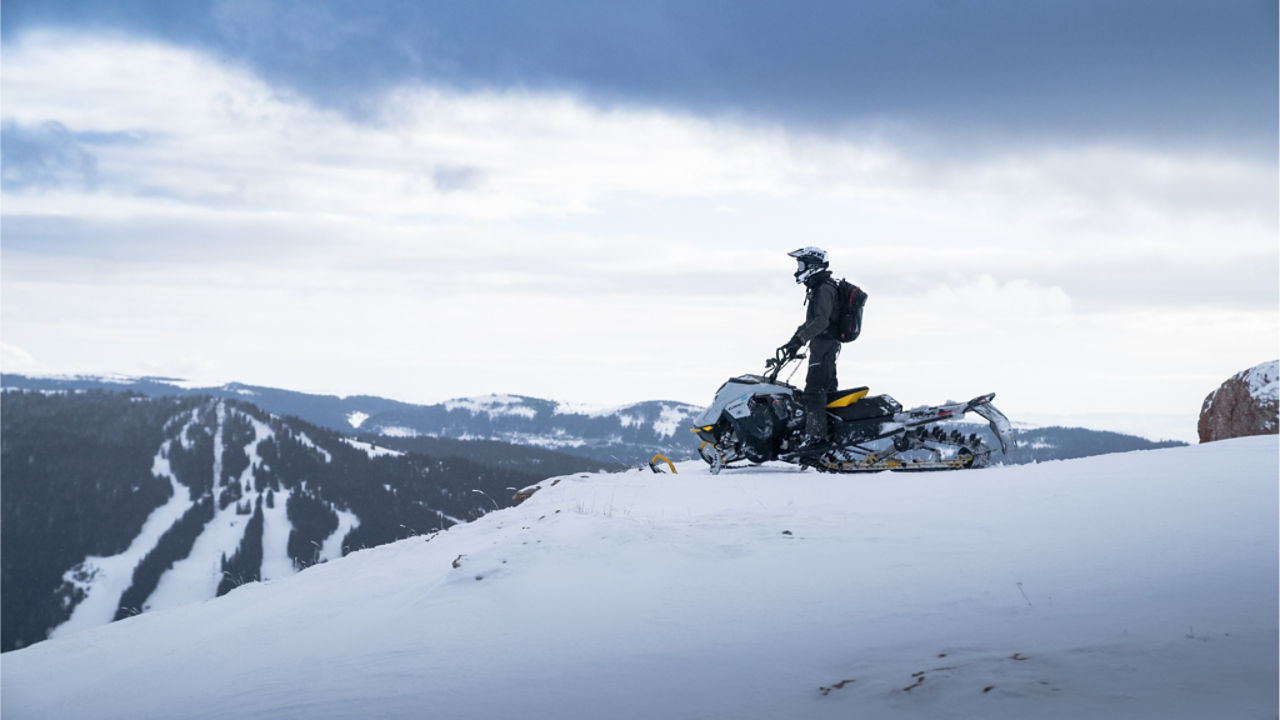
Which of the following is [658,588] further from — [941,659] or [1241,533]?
[1241,533]

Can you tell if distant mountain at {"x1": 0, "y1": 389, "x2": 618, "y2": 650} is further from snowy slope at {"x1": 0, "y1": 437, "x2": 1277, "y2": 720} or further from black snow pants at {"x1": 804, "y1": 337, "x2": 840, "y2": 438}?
snowy slope at {"x1": 0, "y1": 437, "x2": 1277, "y2": 720}

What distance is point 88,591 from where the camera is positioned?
167 m

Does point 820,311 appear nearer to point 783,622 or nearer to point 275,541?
point 783,622

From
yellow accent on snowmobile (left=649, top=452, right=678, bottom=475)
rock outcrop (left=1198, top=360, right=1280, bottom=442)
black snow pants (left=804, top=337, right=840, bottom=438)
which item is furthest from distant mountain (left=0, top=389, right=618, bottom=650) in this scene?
black snow pants (left=804, top=337, right=840, bottom=438)

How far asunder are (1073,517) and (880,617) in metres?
2.89

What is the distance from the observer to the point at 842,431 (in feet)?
40.4

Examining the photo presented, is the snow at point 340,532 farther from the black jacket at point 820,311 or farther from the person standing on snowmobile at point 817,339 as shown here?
the black jacket at point 820,311

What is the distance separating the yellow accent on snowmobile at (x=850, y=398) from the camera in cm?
1208

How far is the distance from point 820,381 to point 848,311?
117cm

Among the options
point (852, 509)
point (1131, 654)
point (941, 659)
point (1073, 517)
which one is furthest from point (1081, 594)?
point (852, 509)

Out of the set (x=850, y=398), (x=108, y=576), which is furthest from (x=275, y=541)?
(x=850, y=398)

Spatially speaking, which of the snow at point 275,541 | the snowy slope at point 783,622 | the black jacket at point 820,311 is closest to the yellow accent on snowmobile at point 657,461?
the black jacket at point 820,311

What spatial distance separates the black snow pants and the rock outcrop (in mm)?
7768

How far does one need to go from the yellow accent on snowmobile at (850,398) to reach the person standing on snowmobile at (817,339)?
0.17 meters
